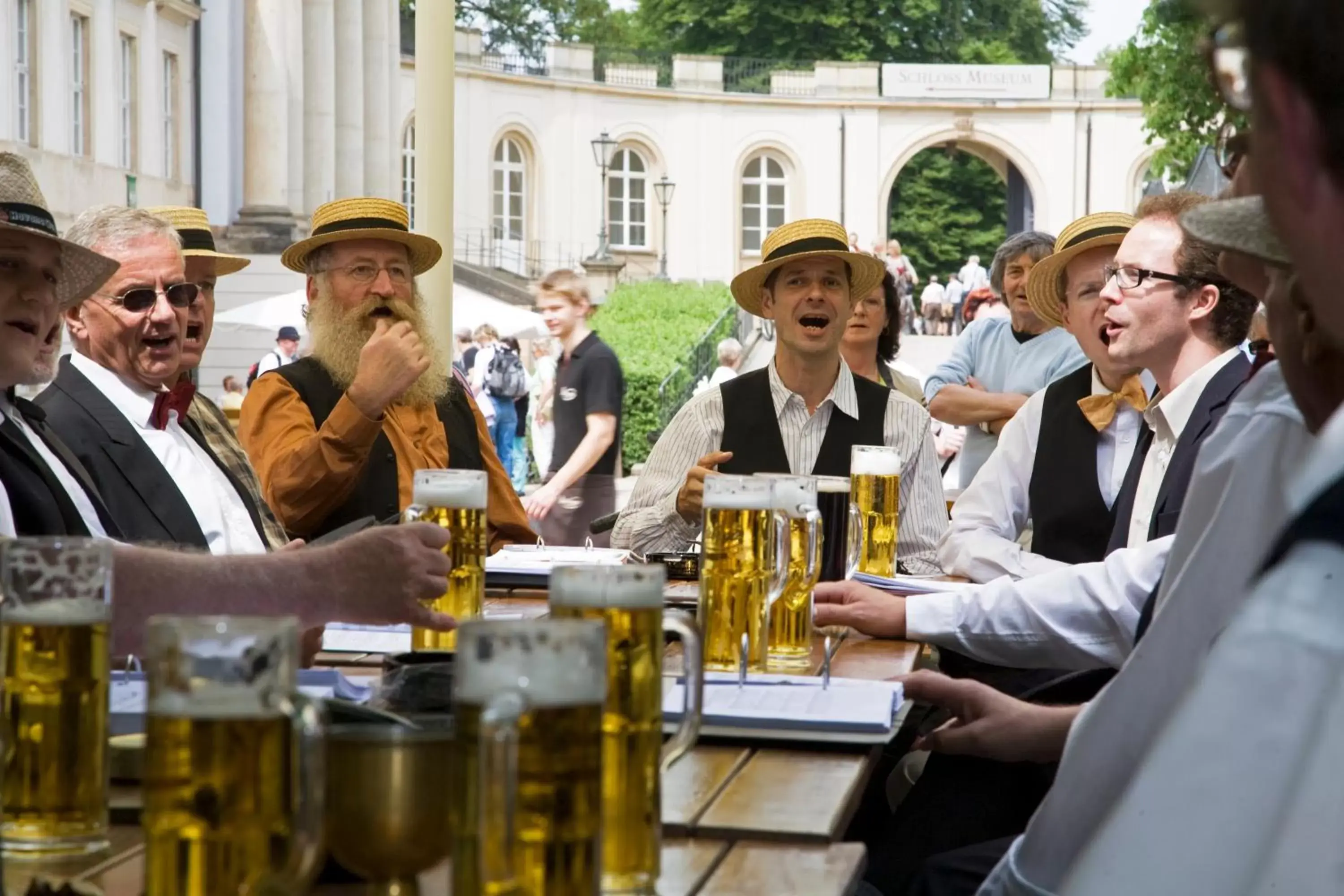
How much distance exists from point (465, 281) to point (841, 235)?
27.7 meters

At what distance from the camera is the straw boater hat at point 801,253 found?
15.4 ft

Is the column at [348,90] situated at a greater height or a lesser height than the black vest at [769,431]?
greater

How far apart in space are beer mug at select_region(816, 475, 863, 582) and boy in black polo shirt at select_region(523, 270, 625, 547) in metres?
Result: 4.26

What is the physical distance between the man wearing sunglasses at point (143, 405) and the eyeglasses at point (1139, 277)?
1.96 meters

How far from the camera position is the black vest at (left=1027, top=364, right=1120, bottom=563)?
398 centimetres

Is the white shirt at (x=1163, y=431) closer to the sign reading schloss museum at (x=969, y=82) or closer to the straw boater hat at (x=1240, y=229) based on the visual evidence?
the straw boater hat at (x=1240, y=229)

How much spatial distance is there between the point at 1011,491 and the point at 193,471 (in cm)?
185

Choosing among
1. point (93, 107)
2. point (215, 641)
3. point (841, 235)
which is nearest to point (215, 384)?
point (93, 107)

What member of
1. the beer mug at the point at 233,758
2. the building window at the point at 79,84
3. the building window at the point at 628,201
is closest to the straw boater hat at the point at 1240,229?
the beer mug at the point at 233,758

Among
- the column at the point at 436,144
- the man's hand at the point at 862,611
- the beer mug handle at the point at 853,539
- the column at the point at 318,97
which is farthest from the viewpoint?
the column at the point at 318,97

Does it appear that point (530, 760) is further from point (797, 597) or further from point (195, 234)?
point (195, 234)

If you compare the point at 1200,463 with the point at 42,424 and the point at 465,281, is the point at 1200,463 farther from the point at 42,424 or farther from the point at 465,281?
the point at 465,281

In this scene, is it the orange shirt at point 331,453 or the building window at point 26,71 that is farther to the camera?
the building window at point 26,71

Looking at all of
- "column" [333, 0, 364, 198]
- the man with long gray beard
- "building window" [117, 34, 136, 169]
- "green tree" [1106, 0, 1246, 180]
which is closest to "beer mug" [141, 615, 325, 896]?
the man with long gray beard
